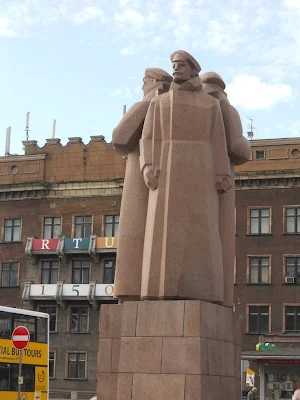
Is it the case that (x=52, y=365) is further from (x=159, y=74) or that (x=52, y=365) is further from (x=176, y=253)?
(x=176, y=253)

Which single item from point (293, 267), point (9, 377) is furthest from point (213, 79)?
point (293, 267)

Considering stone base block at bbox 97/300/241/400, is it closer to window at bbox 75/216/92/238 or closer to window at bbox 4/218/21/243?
window at bbox 75/216/92/238

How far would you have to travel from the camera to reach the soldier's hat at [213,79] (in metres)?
16.1

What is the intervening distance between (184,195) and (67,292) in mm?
43684

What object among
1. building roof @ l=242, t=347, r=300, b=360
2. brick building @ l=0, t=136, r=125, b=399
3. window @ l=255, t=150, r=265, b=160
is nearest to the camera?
building roof @ l=242, t=347, r=300, b=360

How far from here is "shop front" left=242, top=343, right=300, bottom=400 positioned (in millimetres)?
49719

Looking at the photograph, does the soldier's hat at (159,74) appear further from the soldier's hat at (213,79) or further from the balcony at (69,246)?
the balcony at (69,246)

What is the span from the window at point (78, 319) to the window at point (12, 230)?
620cm

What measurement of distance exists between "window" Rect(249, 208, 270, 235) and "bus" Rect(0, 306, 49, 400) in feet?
81.4

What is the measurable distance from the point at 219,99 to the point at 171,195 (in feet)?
7.27

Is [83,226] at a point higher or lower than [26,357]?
higher

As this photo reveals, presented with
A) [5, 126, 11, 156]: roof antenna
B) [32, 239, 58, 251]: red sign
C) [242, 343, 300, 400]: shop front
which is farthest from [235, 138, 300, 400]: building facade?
[5, 126, 11, 156]: roof antenna

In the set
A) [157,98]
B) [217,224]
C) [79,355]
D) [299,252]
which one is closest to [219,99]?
[157,98]

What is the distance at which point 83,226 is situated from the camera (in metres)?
59.1
